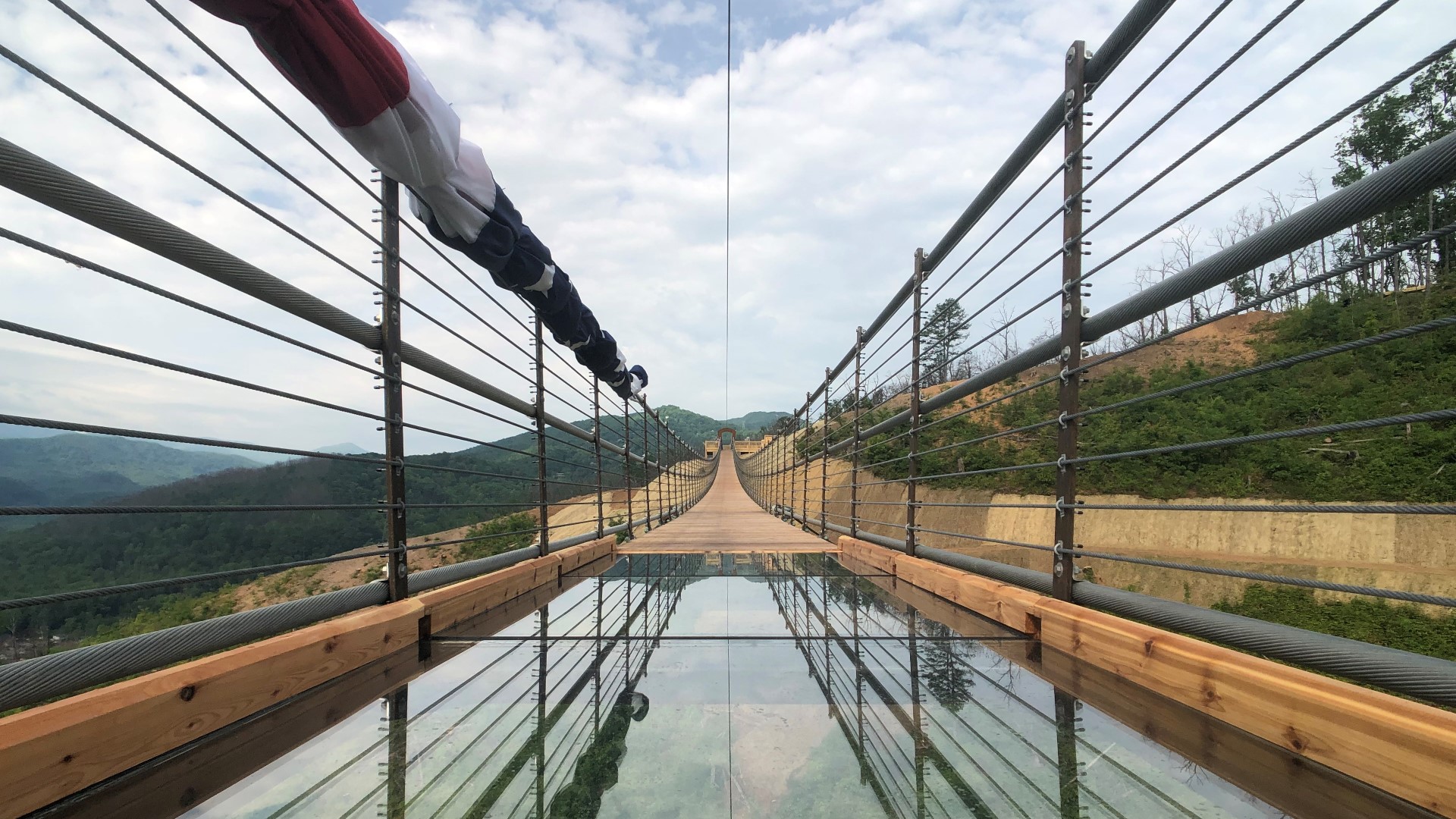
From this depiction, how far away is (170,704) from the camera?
87 centimetres

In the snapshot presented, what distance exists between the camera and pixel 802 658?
4.65ft

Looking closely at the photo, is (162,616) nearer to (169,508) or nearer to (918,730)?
(169,508)

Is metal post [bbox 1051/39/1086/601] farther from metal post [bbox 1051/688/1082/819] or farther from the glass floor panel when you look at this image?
metal post [bbox 1051/688/1082/819]

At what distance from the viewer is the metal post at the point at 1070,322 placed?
147 cm

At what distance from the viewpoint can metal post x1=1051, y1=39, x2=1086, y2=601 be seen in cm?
147

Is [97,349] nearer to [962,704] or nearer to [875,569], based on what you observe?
[962,704]

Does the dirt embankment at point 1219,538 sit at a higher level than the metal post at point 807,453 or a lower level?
lower

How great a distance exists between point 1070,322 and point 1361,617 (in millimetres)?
10947

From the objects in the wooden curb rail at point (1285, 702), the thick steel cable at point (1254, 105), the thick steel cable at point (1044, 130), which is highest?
the thick steel cable at point (1044, 130)

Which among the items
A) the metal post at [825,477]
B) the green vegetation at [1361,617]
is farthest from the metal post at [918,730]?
the green vegetation at [1361,617]

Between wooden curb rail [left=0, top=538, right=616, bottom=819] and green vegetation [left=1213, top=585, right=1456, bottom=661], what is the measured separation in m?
9.19

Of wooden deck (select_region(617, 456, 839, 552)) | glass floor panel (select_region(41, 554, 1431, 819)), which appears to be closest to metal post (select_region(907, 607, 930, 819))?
glass floor panel (select_region(41, 554, 1431, 819))

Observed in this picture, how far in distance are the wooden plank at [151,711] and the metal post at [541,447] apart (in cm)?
126

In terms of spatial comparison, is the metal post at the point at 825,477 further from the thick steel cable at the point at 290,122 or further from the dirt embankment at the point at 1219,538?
the thick steel cable at the point at 290,122
